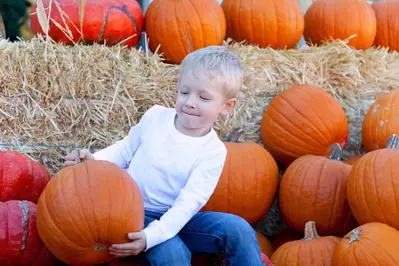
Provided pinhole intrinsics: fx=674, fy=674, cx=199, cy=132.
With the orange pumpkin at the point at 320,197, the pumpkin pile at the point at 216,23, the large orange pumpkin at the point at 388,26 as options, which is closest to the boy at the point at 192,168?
the orange pumpkin at the point at 320,197

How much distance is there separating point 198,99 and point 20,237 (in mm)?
831

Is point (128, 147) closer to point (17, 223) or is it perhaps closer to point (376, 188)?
point (17, 223)

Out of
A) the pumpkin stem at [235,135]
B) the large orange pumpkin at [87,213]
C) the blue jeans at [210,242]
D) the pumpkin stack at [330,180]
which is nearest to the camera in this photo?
the large orange pumpkin at [87,213]

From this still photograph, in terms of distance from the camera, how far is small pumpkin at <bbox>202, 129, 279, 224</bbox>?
3.22 m

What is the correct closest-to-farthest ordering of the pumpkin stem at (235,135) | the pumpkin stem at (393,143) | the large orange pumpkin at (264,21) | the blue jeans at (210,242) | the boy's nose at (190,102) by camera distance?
the blue jeans at (210,242), the boy's nose at (190,102), the pumpkin stem at (393,143), the pumpkin stem at (235,135), the large orange pumpkin at (264,21)

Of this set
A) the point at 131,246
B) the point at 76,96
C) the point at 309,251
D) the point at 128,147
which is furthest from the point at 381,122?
the point at 131,246

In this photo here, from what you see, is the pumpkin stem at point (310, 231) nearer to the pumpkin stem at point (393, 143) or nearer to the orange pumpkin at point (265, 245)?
the orange pumpkin at point (265, 245)

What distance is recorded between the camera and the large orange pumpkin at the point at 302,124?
3531 millimetres

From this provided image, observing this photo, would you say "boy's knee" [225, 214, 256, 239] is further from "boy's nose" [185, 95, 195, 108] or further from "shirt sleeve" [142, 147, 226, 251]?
"boy's nose" [185, 95, 195, 108]

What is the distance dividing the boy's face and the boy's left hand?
0.50 metres

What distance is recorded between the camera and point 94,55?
347cm

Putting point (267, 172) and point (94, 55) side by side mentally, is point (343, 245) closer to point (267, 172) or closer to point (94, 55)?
point (267, 172)

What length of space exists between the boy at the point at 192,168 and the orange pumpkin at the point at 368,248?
0.43 metres

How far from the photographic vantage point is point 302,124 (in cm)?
353
